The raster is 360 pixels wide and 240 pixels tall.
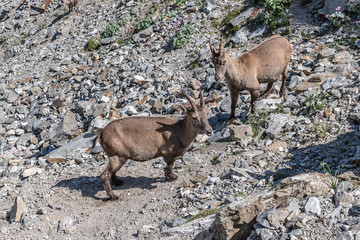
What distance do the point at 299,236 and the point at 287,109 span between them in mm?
6817

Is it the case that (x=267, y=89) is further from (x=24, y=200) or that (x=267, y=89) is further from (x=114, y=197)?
(x=24, y=200)

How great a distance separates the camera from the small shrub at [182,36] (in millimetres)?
17297

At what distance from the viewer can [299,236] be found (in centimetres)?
529

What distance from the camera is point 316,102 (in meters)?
11.1

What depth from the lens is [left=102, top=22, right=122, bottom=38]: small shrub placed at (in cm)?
2009

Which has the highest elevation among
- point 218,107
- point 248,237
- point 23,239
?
point 248,237

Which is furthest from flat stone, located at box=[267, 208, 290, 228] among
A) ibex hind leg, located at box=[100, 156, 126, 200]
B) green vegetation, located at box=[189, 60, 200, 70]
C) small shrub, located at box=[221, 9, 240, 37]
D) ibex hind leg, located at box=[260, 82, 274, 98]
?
small shrub, located at box=[221, 9, 240, 37]

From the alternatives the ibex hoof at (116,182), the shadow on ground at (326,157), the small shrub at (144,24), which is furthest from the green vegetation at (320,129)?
the small shrub at (144,24)

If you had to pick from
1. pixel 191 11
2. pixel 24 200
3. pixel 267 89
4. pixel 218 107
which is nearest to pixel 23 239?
pixel 24 200


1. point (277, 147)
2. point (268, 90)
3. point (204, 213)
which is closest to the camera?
point (204, 213)

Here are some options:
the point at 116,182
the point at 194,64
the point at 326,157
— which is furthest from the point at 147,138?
the point at 194,64

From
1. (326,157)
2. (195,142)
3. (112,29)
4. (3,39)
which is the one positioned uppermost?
(112,29)

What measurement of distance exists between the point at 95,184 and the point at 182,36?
29.2 feet

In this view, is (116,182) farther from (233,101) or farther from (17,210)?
(233,101)
